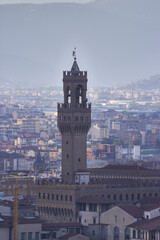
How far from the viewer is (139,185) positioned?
7944 centimetres

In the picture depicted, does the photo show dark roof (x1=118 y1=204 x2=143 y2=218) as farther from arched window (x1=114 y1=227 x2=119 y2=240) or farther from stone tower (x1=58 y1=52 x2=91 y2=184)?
stone tower (x1=58 y1=52 x2=91 y2=184)

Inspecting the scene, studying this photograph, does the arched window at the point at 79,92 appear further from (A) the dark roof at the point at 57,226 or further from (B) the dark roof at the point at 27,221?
(B) the dark roof at the point at 27,221

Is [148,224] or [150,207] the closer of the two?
[148,224]

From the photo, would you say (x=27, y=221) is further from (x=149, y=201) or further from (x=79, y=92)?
(x=79, y=92)

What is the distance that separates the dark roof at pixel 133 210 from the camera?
67375 mm

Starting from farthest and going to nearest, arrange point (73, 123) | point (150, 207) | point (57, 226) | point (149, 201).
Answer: point (73, 123)
point (149, 201)
point (150, 207)
point (57, 226)

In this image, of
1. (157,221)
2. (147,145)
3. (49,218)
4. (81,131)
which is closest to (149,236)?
(157,221)

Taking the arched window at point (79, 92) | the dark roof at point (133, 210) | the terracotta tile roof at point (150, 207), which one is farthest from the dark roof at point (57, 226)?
the arched window at point (79, 92)

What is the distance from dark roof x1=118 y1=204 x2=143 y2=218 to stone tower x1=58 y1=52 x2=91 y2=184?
456 inches

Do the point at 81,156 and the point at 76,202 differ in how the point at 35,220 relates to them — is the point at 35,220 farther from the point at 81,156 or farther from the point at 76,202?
the point at 81,156

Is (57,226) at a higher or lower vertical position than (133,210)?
lower

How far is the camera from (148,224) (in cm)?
6412

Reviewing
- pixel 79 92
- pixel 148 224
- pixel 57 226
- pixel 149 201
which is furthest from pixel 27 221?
pixel 79 92

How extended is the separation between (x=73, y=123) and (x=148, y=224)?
61.8 ft
